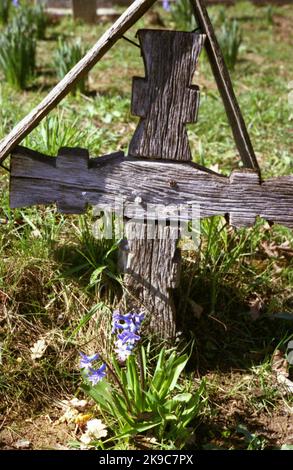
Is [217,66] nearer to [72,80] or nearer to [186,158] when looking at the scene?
[186,158]

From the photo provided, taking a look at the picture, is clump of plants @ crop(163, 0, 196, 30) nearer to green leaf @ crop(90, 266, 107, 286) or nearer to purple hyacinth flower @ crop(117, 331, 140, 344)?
green leaf @ crop(90, 266, 107, 286)

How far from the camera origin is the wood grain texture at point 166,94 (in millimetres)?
2205

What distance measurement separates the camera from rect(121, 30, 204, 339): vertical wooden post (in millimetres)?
2217

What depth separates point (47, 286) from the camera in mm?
2713

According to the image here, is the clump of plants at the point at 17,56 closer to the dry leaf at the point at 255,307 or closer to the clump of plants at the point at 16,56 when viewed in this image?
the clump of plants at the point at 16,56

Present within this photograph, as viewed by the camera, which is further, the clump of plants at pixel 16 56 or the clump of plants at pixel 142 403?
the clump of plants at pixel 16 56

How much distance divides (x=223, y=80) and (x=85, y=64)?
50cm

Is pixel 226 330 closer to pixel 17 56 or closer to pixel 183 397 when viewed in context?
pixel 183 397

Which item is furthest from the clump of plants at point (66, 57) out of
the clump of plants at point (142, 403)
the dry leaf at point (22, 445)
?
the dry leaf at point (22, 445)

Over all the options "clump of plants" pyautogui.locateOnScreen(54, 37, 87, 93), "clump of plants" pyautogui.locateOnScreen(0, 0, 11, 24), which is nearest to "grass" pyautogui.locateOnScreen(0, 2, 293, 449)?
"clump of plants" pyautogui.locateOnScreen(54, 37, 87, 93)

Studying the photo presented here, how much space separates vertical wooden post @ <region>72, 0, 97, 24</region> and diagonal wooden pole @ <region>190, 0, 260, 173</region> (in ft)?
14.4

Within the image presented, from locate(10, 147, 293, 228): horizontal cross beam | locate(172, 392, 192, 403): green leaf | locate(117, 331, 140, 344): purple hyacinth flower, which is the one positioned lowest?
locate(172, 392, 192, 403): green leaf

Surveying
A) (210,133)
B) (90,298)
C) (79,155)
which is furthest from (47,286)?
(210,133)

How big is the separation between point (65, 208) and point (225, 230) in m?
1.02
